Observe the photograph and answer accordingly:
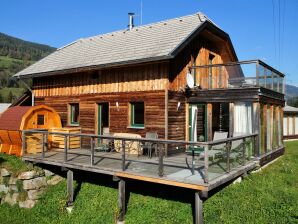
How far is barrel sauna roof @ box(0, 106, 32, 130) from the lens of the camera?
567 inches

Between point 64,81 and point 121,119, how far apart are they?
16.0ft

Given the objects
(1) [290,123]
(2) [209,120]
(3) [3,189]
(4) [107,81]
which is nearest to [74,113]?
(4) [107,81]

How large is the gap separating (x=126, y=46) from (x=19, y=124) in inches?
251

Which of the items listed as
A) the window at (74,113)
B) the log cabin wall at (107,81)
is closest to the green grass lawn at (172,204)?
the log cabin wall at (107,81)

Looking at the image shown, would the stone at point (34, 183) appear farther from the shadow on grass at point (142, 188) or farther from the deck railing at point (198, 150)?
the deck railing at point (198, 150)

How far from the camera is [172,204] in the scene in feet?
32.2

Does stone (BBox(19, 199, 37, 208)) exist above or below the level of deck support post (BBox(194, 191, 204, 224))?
below

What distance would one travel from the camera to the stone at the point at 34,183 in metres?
12.1

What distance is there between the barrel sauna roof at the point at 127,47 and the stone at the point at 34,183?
5.70m

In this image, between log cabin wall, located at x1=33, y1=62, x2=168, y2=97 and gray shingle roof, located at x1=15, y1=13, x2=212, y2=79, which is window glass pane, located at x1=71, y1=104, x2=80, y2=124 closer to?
log cabin wall, located at x1=33, y1=62, x2=168, y2=97

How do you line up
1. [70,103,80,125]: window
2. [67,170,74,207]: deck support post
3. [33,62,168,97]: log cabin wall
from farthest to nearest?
[70,103,80,125]: window < [33,62,168,97]: log cabin wall < [67,170,74,207]: deck support post

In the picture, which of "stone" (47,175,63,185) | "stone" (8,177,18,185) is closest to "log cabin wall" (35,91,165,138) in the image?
"stone" (47,175,63,185)

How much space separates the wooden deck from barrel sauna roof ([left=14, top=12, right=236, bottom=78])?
169 inches

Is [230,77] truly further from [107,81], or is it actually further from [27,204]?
[27,204]
